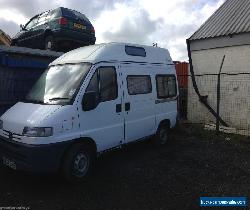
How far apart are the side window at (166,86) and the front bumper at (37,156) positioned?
340 centimetres

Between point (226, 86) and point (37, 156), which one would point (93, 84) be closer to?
point (37, 156)

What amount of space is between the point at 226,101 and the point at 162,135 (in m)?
4.03

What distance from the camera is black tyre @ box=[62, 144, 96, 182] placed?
546 centimetres

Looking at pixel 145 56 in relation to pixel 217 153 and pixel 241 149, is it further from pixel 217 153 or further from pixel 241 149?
pixel 241 149

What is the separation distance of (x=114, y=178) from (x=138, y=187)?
2.08ft

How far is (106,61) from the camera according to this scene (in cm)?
638

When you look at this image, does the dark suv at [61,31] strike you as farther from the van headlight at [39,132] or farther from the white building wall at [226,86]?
the van headlight at [39,132]

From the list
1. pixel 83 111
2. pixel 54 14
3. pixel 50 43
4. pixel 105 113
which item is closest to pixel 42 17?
pixel 54 14

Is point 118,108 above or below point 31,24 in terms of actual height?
below

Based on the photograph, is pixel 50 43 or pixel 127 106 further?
pixel 50 43

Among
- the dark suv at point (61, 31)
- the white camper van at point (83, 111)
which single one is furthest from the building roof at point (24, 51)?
the dark suv at point (61, 31)

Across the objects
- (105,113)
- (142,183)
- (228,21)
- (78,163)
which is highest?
(228,21)

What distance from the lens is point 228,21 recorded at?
41.5 feet

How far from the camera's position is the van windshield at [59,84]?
5.67 meters
